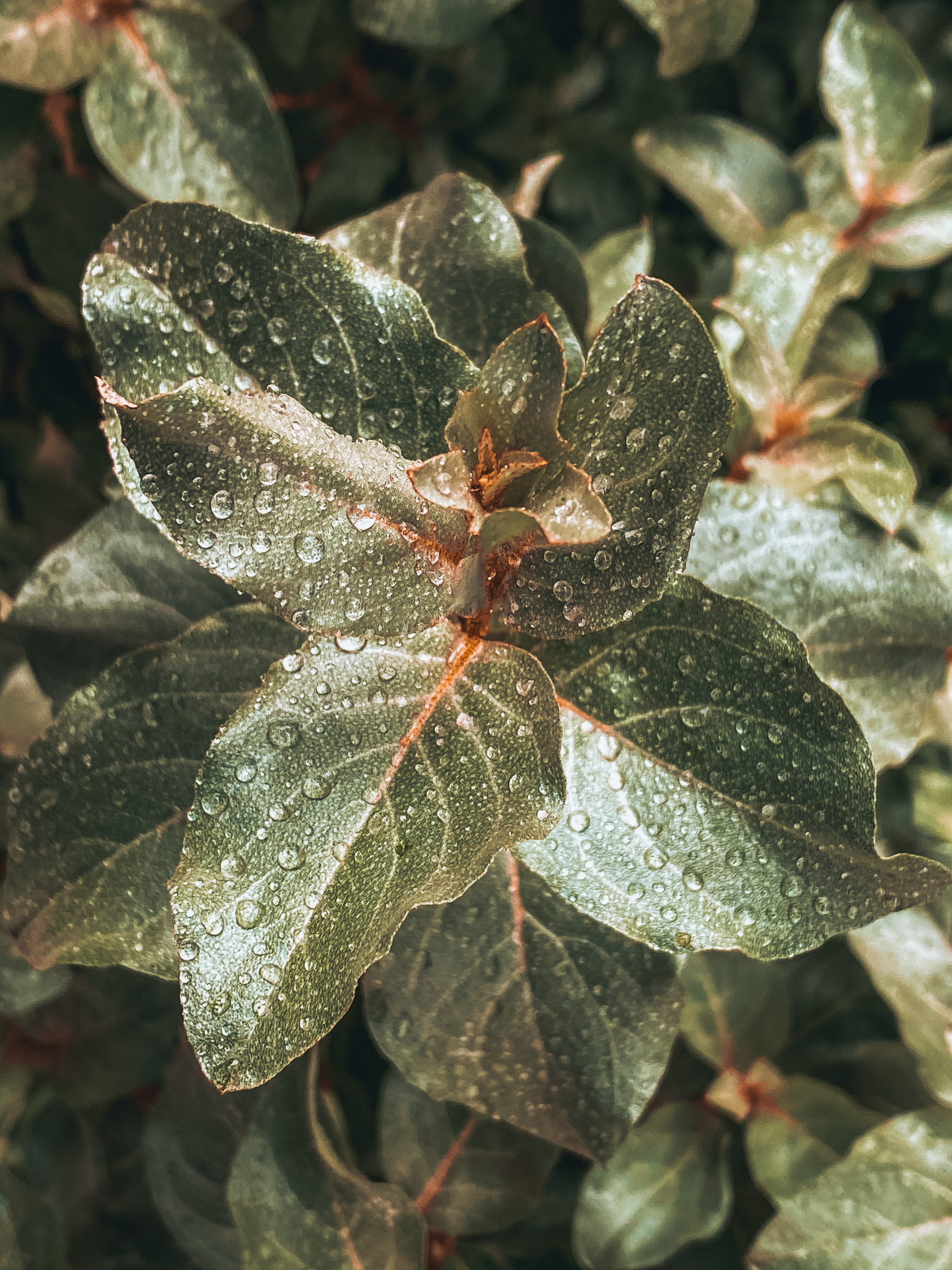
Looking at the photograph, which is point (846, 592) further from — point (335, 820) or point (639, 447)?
point (335, 820)

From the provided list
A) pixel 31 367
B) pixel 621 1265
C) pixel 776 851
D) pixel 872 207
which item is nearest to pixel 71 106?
pixel 31 367

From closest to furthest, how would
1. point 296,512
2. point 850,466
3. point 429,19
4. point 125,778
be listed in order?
point 296,512
point 125,778
point 850,466
point 429,19

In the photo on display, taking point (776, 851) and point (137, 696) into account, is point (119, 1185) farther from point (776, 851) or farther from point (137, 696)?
point (776, 851)

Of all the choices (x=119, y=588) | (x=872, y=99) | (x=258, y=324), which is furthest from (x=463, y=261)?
(x=872, y=99)

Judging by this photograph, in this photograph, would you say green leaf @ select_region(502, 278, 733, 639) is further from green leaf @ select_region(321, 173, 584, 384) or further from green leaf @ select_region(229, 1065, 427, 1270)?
green leaf @ select_region(229, 1065, 427, 1270)

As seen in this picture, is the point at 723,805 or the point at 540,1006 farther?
the point at 540,1006

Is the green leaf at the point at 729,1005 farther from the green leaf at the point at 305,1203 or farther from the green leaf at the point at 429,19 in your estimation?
the green leaf at the point at 429,19
